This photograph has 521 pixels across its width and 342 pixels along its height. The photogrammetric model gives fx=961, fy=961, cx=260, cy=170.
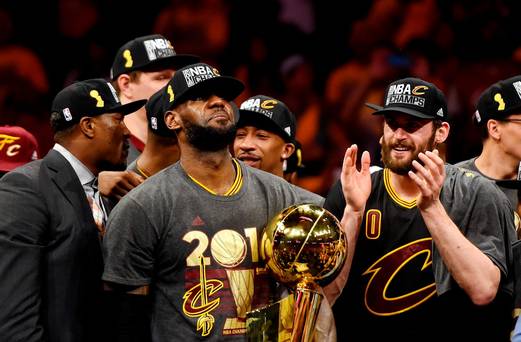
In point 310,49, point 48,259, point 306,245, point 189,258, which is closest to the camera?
point 306,245

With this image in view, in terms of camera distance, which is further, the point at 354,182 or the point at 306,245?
the point at 354,182

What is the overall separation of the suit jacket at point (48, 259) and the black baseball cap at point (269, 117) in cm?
117

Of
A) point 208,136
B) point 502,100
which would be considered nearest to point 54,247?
point 208,136

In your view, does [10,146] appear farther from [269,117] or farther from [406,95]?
[406,95]

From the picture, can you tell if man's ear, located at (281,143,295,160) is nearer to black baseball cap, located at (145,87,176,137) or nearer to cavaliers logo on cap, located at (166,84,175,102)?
black baseball cap, located at (145,87,176,137)

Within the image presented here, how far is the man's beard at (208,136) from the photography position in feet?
9.58

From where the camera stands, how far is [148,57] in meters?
4.16

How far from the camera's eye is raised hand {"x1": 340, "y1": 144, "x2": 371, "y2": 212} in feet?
10.2

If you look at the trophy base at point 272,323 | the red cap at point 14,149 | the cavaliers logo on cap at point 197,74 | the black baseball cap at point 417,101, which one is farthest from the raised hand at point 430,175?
the red cap at point 14,149

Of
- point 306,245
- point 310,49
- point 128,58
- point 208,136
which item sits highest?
point 310,49

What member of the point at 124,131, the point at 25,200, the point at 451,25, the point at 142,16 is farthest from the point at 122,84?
the point at 451,25

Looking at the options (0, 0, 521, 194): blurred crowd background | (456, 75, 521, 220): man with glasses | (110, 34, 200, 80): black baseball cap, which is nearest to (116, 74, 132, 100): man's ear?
(110, 34, 200, 80): black baseball cap

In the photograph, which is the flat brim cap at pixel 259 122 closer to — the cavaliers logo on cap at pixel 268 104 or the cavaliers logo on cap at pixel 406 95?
the cavaliers logo on cap at pixel 268 104

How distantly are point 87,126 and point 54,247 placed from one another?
0.47 metres
